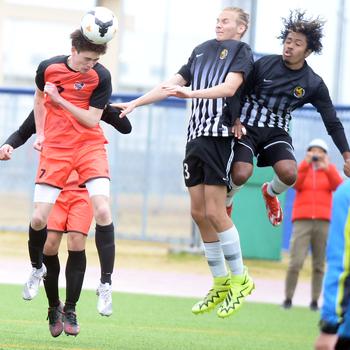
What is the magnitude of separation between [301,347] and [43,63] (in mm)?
4125

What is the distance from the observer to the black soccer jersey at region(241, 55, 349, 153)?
10.2m

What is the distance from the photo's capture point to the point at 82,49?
9.69 m

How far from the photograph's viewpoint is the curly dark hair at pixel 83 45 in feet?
31.7

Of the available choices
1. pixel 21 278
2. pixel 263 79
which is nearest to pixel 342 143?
pixel 263 79

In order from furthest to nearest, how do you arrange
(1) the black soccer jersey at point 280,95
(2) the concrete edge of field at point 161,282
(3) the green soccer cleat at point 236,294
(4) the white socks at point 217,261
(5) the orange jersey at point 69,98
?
(2) the concrete edge of field at point 161,282 < (4) the white socks at point 217,261 < (1) the black soccer jersey at point 280,95 < (3) the green soccer cleat at point 236,294 < (5) the orange jersey at point 69,98

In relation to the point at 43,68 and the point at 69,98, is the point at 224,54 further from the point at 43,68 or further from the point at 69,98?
the point at 43,68

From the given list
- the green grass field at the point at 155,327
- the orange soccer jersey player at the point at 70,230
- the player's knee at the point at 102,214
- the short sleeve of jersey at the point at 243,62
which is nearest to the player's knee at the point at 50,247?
the orange soccer jersey player at the point at 70,230

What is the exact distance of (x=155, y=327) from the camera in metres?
12.7

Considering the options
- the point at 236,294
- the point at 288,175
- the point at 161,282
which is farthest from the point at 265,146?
the point at 161,282

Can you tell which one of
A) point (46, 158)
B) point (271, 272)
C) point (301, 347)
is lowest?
point (271, 272)

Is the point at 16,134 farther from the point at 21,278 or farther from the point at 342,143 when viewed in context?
the point at 21,278

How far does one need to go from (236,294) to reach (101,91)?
219 centimetres

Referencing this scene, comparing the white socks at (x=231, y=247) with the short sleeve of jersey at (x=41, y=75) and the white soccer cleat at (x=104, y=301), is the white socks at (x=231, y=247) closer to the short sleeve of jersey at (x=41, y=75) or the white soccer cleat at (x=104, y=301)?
the white soccer cleat at (x=104, y=301)

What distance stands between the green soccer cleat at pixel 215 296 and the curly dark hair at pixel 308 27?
7.53 feet
